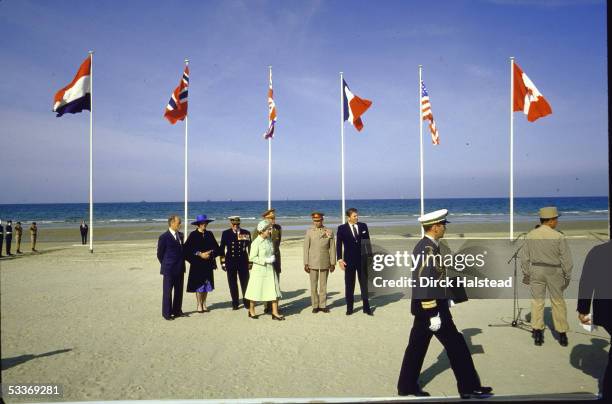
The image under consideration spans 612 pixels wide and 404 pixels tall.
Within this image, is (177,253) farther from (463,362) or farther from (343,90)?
(343,90)

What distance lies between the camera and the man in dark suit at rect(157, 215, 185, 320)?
24.2 ft

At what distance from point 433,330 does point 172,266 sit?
17.3ft

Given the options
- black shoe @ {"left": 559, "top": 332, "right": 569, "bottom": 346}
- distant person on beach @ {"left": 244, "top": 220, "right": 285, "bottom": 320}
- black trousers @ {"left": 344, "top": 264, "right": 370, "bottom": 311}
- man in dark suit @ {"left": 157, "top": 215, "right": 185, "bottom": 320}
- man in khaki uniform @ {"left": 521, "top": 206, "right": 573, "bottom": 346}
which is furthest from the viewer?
black trousers @ {"left": 344, "top": 264, "right": 370, "bottom": 311}

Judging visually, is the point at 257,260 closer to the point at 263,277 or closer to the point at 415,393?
the point at 263,277

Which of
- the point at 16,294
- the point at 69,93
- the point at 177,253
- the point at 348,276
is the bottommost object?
the point at 16,294

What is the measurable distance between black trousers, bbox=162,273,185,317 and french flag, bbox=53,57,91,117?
10462mm

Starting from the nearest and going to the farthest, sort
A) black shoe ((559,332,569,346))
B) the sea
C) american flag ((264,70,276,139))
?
black shoe ((559,332,569,346)), american flag ((264,70,276,139)), the sea

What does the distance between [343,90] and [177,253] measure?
12.3 m

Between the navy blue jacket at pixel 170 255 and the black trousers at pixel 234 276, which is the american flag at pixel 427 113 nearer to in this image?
the black trousers at pixel 234 276

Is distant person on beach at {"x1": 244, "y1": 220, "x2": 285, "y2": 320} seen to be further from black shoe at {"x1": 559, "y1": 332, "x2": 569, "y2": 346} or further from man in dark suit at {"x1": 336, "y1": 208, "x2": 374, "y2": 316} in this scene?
black shoe at {"x1": 559, "y1": 332, "x2": 569, "y2": 346}

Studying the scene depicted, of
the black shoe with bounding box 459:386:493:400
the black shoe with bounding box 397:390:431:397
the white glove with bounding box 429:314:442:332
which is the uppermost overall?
the white glove with bounding box 429:314:442:332

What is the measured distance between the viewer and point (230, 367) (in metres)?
4.95

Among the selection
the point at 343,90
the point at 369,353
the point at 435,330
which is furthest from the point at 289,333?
the point at 343,90

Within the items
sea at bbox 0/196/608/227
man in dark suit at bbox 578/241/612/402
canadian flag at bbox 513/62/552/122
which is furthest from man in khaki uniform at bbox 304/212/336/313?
sea at bbox 0/196/608/227
